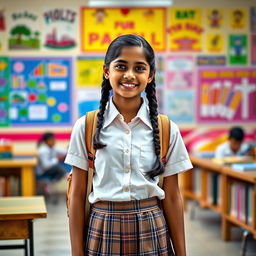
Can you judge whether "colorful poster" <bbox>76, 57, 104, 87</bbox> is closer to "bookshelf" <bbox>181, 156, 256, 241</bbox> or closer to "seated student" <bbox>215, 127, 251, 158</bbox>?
"bookshelf" <bbox>181, 156, 256, 241</bbox>

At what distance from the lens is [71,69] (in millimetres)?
6418

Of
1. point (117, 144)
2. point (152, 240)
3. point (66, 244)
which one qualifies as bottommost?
point (66, 244)

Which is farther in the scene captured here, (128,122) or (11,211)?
(11,211)

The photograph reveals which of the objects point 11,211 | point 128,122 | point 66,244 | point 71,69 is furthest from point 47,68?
point 128,122

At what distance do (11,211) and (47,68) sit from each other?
13.5 ft

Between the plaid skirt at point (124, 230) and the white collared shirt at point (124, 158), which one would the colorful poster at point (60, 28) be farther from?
the plaid skirt at point (124, 230)

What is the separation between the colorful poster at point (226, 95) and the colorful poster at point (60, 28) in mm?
1760

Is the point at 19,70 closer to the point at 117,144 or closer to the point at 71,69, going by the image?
the point at 71,69

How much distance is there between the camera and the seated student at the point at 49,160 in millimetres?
5957

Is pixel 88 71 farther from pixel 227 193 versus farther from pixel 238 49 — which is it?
pixel 227 193

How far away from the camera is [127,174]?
4.91 feet

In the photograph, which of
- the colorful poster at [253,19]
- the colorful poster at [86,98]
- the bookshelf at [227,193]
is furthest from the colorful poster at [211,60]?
the bookshelf at [227,193]

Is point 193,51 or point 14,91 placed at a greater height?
point 193,51

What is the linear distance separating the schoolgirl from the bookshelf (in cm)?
212
